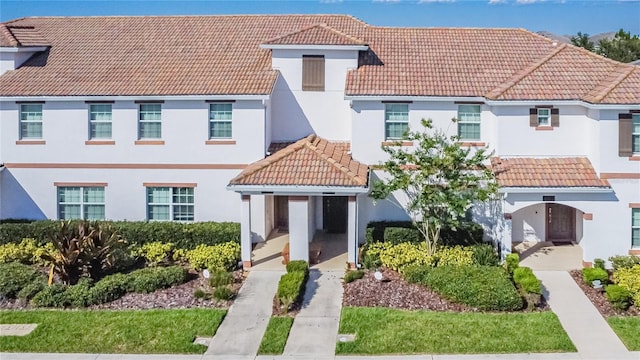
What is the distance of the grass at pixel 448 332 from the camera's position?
16.8 meters

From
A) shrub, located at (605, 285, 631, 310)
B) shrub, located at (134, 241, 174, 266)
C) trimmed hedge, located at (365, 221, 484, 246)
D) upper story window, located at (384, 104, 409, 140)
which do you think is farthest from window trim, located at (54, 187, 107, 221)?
shrub, located at (605, 285, 631, 310)

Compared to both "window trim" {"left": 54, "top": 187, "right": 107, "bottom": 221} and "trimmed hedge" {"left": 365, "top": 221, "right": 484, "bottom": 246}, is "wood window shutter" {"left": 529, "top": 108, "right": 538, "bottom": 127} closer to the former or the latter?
"trimmed hedge" {"left": 365, "top": 221, "right": 484, "bottom": 246}

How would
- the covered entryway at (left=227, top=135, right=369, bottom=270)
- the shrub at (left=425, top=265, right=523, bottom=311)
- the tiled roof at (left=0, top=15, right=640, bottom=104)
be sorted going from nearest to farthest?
1. the shrub at (left=425, top=265, right=523, bottom=311)
2. the covered entryway at (left=227, top=135, right=369, bottom=270)
3. the tiled roof at (left=0, top=15, right=640, bottom=104)

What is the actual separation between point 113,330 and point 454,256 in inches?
Result: 423

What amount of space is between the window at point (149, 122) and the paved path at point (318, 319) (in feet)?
26.7

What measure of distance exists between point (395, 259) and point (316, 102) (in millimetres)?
7383

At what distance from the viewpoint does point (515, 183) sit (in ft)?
74.3

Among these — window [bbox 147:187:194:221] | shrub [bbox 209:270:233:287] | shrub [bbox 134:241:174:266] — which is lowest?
shrub [bbox 209:270:233:287]

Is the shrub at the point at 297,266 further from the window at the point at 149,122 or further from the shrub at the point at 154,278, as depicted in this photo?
the window at the point at 149,122

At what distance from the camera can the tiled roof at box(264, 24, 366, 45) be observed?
84.7ft

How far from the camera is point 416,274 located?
68.4ft

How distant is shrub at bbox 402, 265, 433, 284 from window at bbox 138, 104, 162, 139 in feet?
34.8

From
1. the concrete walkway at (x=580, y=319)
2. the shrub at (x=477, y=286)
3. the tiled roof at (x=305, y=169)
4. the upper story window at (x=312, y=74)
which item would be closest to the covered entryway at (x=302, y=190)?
the tiled roof at (x=305, y=169)

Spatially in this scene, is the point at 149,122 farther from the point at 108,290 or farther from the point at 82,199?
the point at 108,290
